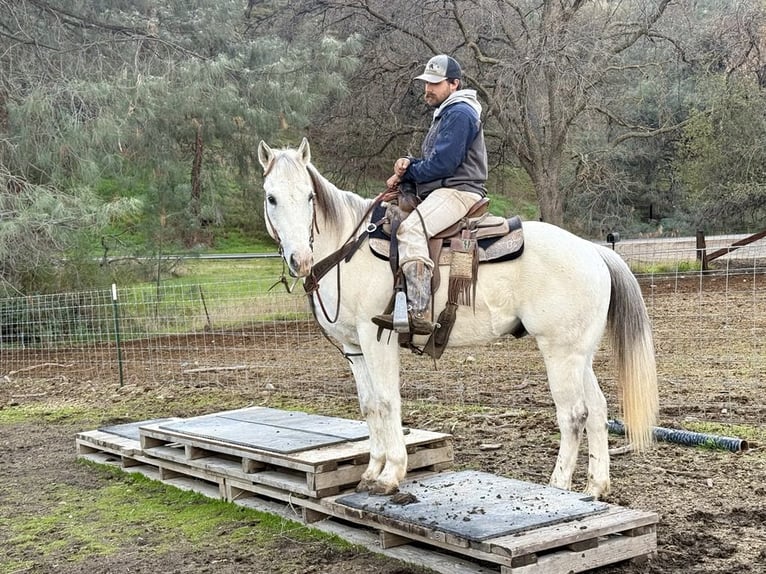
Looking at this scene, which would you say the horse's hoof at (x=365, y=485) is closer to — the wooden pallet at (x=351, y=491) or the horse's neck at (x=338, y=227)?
the wooden pallet at (x=351, y=491)

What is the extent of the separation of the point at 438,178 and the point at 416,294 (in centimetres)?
73

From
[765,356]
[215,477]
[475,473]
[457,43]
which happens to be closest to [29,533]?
[215,477]

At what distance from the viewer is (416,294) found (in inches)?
173

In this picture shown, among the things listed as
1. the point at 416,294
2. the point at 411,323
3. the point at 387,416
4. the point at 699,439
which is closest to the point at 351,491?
the point at 387,416

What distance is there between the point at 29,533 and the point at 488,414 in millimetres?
4035

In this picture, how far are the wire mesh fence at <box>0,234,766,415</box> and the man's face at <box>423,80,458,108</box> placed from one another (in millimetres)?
3969

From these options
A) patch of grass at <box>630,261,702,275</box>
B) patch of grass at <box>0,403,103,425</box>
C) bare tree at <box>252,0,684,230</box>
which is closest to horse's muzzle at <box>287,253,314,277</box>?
patch of grass at <box>0,403,103,425</box>

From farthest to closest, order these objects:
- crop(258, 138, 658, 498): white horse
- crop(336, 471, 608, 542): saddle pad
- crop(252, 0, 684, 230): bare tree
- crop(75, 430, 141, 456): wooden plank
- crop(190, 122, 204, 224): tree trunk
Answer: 1. crop(190, 122, 204, 224): tree trunk
2. crop(252, 0, 684, 230): bare tree
3. crop(75, 430, 141, 456): wooden plank
4. crop(258, 138, 658, 498): white horse
5. crop(336, 471, 608, 542): saddle pad

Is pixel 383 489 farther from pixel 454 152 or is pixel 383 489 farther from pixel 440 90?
pixel 440 90

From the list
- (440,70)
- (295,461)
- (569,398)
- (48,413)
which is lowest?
(48,413)

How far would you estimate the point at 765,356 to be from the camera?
8.91 metres

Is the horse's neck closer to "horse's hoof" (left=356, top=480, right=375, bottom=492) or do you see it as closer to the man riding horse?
the man riding horse

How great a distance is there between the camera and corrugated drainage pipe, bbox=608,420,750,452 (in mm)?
5672

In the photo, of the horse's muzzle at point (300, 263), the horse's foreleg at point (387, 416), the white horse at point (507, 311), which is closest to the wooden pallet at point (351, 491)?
the horse's foreleg at point (387, 416)
